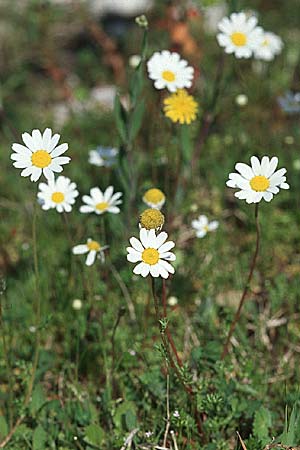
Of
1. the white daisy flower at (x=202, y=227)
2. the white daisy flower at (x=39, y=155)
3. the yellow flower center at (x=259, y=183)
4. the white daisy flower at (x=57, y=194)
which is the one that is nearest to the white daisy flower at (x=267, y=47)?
the white daisy flower at (x=202, y=227)

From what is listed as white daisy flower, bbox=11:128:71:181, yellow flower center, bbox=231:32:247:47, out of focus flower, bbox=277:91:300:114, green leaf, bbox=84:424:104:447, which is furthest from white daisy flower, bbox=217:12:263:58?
green leaf, bbox=84:424:104:447

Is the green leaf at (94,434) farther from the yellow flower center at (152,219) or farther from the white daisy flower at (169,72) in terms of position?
the white daisy flower at (169,72)

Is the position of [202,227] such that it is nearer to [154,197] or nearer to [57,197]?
[154,197]

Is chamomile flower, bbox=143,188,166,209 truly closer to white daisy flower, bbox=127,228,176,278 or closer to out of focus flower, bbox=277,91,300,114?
white daisy flower, bbox=127,228,176,278

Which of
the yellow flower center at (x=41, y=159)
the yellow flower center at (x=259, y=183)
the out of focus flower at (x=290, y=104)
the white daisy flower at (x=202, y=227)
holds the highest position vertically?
the out of focus flower at (x=290, y=104)

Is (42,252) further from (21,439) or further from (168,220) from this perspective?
(21,439)

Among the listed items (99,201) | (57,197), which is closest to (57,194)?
(57,197)

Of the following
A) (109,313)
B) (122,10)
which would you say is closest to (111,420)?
(109,313)
